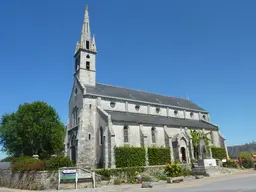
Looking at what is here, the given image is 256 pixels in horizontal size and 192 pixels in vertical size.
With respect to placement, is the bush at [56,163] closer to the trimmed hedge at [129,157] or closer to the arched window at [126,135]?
the trimmed hedge at [129,157]

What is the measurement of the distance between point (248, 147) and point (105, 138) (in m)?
45.7

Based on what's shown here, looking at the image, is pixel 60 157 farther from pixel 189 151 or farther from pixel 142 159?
pixel 189 151

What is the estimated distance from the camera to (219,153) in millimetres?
37719

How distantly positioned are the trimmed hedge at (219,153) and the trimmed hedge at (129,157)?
16.5 metres

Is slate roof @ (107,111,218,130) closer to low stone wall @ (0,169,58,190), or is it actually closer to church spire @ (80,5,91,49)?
low stone wall @ (0,169,58,190)

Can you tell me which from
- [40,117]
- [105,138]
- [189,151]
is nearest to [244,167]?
[189,151]

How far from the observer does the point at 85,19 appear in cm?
3906

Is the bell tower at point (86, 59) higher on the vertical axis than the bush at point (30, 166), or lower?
higher

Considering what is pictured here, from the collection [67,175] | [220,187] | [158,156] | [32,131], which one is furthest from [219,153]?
[32,131]

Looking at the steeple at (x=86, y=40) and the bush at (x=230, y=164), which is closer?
the bush at (x=230, y=164)

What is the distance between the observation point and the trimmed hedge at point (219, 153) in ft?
122

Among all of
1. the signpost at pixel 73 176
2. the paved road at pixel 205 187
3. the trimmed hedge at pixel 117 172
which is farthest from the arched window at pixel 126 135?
the paved road at pixel 205 187

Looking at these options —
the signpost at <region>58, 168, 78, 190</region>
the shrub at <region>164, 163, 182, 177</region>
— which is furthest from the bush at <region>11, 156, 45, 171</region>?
the shrub at <region>164, 163, 182, 177</region>

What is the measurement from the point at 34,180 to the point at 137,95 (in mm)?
24946
